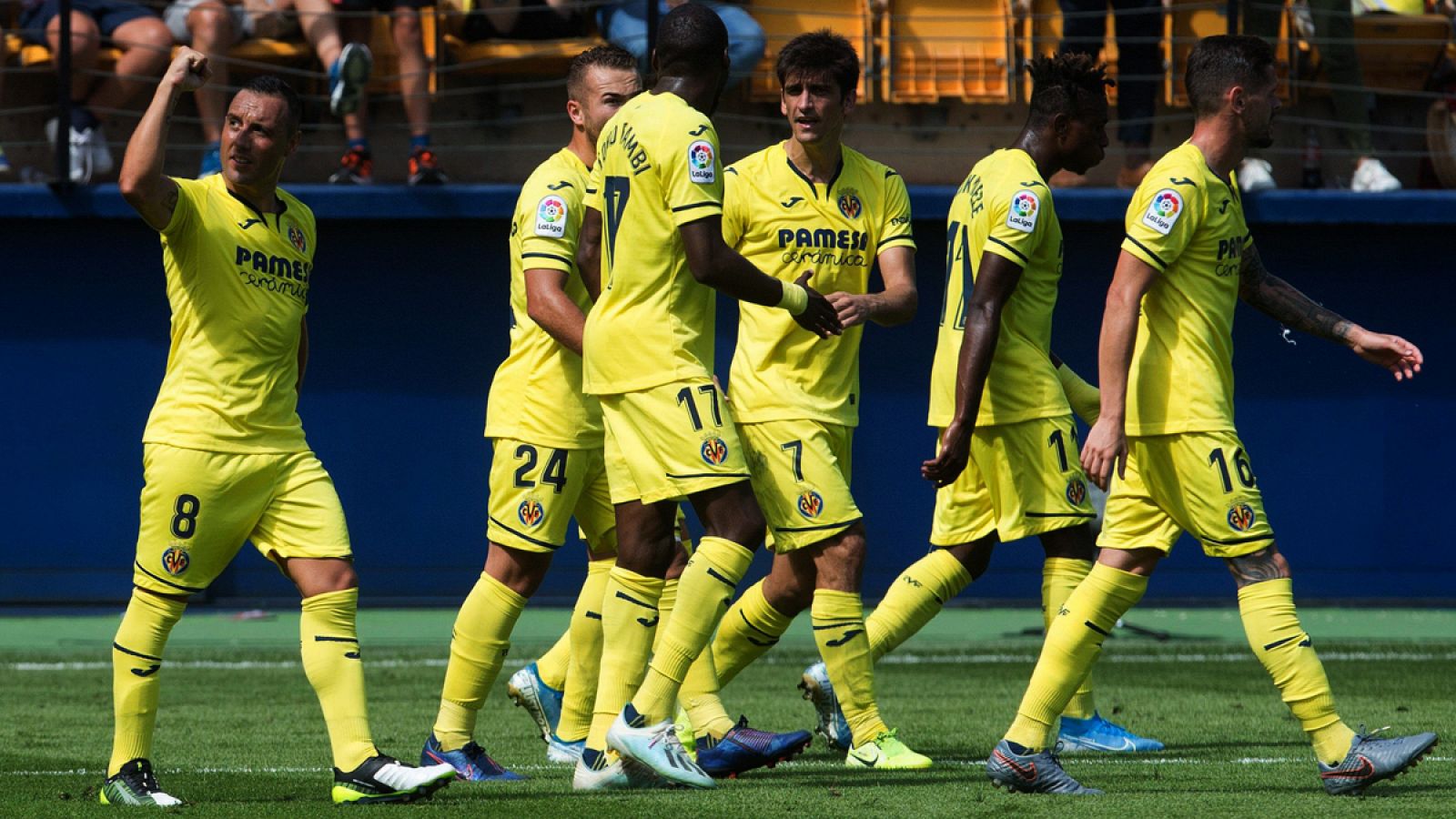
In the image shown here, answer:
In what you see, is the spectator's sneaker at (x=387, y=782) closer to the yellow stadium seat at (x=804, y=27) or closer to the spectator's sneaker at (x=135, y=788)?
the spectator's sneaker at (x=135, y=788)

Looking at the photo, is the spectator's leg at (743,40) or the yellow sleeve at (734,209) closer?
the yellow sleeve at (734,209)

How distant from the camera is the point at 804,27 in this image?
14.4 m

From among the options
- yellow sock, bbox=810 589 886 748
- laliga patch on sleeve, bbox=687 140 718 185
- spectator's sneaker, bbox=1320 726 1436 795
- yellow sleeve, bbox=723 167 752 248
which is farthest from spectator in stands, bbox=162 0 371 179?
spectator's sneaker, bbox=1320 726 1436 795

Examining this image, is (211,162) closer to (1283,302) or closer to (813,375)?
(813,375)

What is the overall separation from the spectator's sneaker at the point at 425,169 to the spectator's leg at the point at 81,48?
2.33 meters

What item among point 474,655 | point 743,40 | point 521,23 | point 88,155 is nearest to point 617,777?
point 474,655

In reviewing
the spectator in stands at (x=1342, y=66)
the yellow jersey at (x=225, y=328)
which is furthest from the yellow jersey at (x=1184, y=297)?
the spectator in stands at (x=1342, y=66)

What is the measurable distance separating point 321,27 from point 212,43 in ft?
2.41

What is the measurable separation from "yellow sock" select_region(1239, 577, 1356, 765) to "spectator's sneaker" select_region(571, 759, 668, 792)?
70.9 inches

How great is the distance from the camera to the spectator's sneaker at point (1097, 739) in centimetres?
712

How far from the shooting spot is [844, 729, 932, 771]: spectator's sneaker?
6.44 meters

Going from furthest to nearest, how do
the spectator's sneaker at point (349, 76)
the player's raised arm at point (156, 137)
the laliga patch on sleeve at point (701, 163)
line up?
the spectator's sneaker at point (349, 76)
the laliga patch on sleeve at point (701, 163)
the player's raised arm at point (156, 137)

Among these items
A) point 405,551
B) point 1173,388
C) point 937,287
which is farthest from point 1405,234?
point 1173,388

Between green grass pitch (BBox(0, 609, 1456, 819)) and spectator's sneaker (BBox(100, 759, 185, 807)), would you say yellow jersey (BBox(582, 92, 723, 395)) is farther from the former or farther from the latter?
spectator's sneaker (BBox(100, 759, 185, 807))
